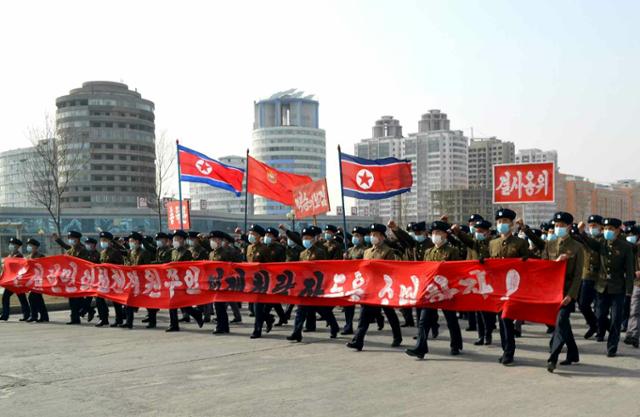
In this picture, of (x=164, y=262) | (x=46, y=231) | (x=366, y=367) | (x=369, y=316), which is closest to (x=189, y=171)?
(x=164, y=262)

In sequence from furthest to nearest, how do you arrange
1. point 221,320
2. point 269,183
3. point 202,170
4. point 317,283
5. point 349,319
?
point 202,170 < point 269,183 < point 221,320 < point 349,319 < point 317,283

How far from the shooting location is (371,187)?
1681 centimetres

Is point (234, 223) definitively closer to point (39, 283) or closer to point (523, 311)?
point (39, 283)

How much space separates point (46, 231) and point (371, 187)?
2730 inches

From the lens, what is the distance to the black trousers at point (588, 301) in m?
11.4

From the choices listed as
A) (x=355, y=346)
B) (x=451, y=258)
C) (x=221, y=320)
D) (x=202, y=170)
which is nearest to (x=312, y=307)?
(x=221, y=320)

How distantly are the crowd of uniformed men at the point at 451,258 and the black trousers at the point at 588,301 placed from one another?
0.05 ft

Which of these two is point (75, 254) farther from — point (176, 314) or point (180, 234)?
point (176, 314)

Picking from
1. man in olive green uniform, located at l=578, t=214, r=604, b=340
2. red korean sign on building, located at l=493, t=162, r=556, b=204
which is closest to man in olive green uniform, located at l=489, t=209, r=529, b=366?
man in olive green uniform, located at l=578, t=214, r=604, b=340

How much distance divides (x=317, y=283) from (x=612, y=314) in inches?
185

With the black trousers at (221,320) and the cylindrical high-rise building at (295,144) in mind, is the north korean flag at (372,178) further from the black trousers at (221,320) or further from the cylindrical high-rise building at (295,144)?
the cylindrical high-rise building at (295,144)

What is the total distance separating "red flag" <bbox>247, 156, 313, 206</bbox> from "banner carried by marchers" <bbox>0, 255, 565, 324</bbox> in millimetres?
6106

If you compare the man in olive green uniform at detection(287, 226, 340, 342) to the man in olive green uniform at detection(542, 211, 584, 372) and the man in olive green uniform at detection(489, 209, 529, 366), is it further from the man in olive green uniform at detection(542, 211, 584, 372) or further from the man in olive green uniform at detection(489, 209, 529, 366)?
the man in olive green uniform at detection(542, 211, 584, 372)

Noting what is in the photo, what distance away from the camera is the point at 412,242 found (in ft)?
37.6
